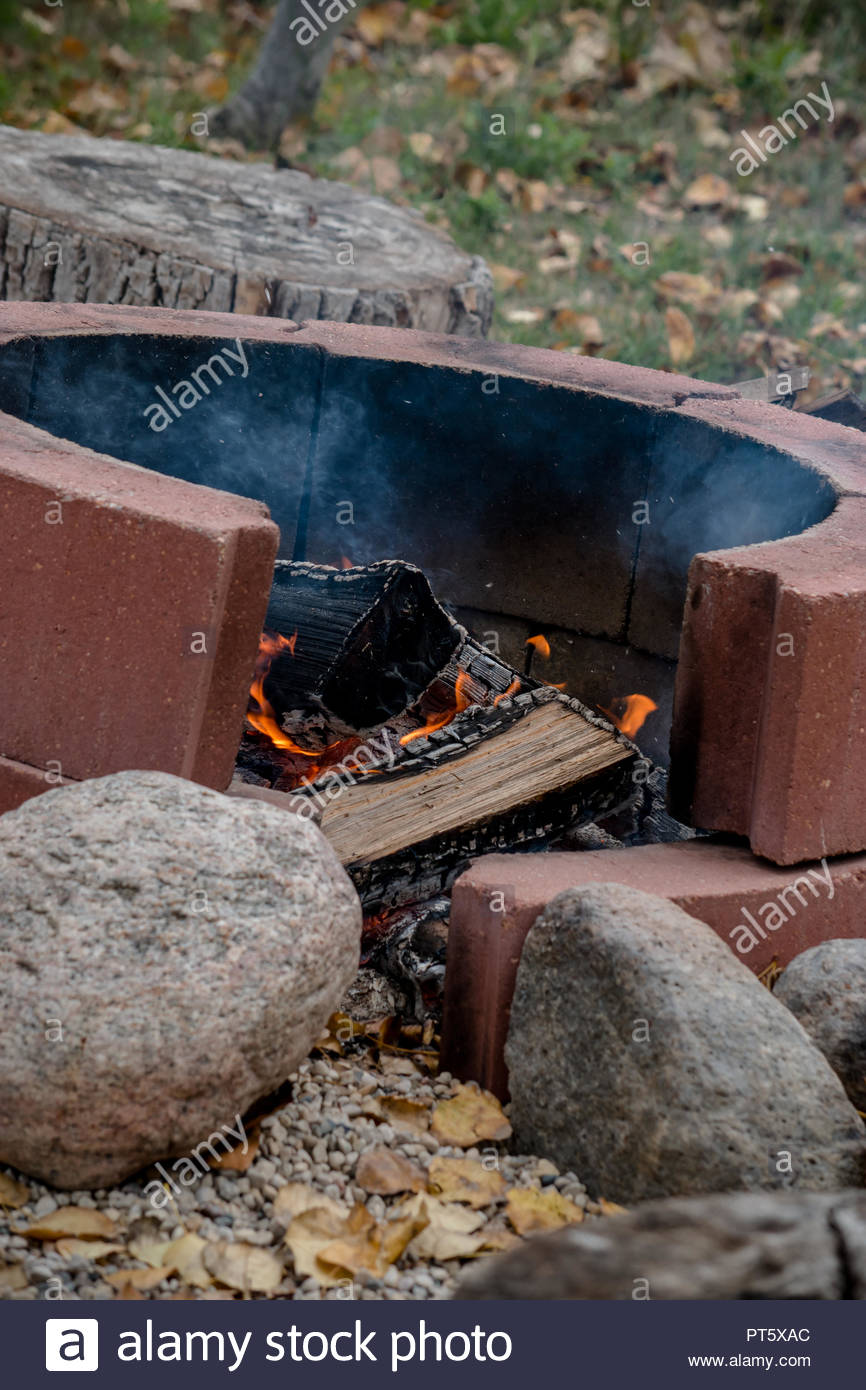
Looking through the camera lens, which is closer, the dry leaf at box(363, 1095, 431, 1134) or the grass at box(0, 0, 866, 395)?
the dry leaf at box(363, 1095, 431, 1134)

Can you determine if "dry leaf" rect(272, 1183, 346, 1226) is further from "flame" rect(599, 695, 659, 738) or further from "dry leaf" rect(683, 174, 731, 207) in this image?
"dry leaf" rect(683, 174, 731, 207)

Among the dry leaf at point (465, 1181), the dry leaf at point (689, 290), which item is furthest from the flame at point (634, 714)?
the dry leaf at point (689, 290)

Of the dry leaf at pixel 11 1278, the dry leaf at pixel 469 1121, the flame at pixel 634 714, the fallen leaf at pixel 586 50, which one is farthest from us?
the fallen leaf at pixel 586 50

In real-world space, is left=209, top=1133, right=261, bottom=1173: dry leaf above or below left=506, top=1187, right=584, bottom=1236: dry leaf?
below

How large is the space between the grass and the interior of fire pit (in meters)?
2.96

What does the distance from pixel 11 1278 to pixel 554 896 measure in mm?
1067

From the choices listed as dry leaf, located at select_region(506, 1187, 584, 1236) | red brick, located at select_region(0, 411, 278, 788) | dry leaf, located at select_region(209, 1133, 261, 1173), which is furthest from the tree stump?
dry leaf, located at select_region(506, 1187, 584, 1236)

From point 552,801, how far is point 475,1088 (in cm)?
65

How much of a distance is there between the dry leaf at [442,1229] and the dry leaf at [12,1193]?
0.58 m

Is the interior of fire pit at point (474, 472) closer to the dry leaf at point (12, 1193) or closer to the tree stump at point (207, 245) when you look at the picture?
the tree stump at point (207, 245)

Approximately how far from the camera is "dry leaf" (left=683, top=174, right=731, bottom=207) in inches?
325

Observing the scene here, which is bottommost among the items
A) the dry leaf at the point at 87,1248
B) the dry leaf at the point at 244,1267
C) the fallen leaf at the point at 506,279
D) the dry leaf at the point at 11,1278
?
the dry leaf at the point at 11,1278

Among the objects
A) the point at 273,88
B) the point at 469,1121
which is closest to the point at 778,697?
the point at 469,1121

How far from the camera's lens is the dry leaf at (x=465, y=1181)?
230cm
